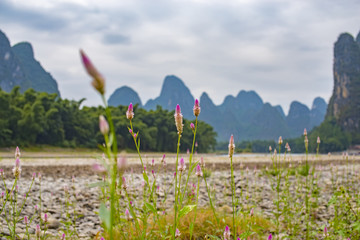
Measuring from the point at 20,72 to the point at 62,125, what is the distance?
135m

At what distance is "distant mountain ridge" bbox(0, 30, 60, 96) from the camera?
5605 inches

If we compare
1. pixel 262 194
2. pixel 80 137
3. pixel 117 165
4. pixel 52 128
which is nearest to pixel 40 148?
pixel 52 128

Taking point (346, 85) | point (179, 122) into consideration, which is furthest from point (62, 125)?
point (346, 85)

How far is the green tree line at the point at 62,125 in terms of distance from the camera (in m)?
30.8

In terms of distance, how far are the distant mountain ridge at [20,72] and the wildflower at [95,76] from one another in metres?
154

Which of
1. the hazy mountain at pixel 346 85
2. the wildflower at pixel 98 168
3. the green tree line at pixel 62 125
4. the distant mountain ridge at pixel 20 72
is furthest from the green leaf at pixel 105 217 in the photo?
the distant mountain ridge at pixel 20 72

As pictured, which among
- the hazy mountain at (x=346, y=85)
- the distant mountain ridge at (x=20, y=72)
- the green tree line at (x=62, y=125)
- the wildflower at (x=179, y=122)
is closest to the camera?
the wildflower at (x=179, y=122)

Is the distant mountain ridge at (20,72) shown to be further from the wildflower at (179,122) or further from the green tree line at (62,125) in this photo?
the wildflower at (179,122)

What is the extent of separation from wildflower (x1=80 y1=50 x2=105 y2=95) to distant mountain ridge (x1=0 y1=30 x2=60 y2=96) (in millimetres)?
153549

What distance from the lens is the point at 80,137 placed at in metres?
37.8

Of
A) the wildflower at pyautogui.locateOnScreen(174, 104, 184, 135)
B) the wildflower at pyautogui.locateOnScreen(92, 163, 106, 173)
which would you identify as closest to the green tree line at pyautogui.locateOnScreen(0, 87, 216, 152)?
the wildflower at pyautogui.locateOnScreen(174, 104, 184, 135)

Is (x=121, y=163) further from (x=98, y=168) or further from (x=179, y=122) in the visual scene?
(x=179, y=122)

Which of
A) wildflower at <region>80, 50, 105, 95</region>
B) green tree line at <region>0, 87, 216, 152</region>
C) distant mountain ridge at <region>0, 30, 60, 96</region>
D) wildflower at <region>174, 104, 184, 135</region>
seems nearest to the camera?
wildflower at <region>80, 50, 105, 95</region>

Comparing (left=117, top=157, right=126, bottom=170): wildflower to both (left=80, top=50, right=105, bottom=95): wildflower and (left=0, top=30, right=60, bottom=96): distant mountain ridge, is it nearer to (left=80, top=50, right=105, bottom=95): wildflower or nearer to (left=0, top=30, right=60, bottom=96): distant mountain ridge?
(left=80, top=50, right=105, bottom=95): wildflower
